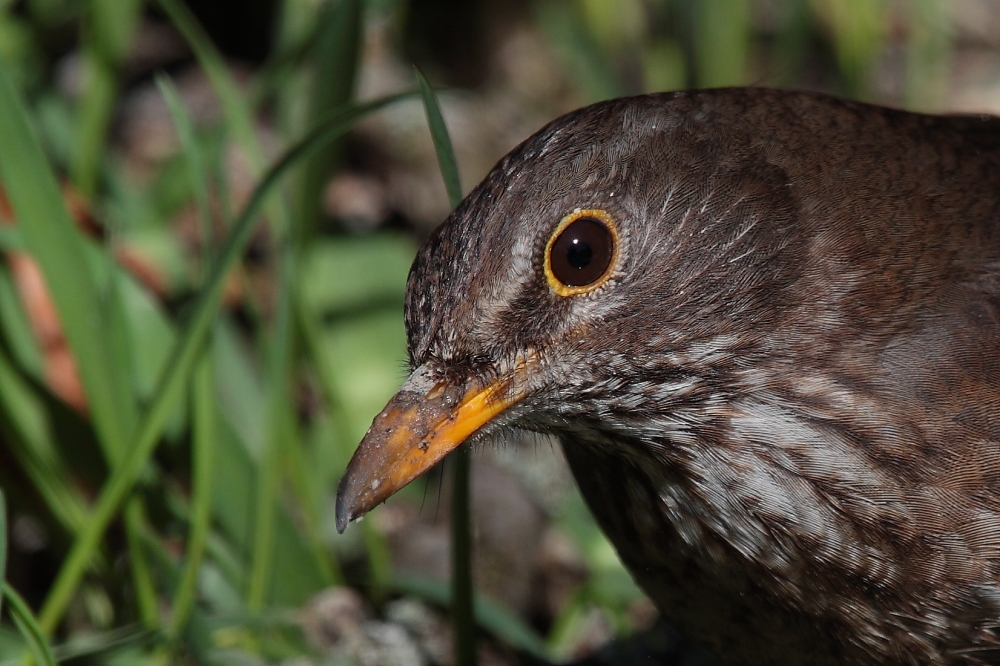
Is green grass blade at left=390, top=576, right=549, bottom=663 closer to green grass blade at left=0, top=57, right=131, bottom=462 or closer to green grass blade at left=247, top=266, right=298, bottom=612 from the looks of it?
green grass blade at left=247, top=266, right=298, bottom=612

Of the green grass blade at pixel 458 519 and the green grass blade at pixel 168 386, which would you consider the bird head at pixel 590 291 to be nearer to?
the green grass blade at pixel 458 519

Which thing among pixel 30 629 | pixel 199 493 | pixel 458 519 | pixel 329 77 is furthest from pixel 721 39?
pixel 30 629

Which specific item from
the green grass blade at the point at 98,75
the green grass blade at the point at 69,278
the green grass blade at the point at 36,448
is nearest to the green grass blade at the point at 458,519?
the green grass blade at the point at 69,278

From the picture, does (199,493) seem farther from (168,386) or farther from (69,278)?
(69,278)

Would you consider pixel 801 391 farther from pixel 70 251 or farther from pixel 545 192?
pixel 70 251

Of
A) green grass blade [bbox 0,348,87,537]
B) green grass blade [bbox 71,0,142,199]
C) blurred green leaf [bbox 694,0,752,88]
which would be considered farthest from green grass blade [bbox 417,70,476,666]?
blurred green leaf [bbox 694,0,752,88]
